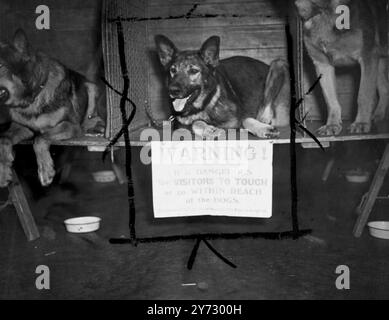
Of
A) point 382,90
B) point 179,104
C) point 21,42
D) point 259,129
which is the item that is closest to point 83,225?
point 179,104

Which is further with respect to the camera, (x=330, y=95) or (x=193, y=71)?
(x=330, y=95)

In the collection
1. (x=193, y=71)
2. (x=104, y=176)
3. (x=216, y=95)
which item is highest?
(x=193, y=71)

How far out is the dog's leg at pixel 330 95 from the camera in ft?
7.32

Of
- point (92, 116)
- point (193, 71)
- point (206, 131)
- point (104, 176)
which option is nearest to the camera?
point (206, 131)

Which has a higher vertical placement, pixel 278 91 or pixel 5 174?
pixel 278 91

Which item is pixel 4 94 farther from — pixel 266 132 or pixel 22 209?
pixel 266 132

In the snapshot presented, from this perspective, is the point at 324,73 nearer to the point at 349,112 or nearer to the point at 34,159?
the point at 349,112

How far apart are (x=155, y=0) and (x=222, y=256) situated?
1369mm

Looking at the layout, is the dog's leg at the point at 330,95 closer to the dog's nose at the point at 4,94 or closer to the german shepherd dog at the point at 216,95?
the german shepherd dog at the point at 216,95

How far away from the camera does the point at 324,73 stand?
88.6 inches

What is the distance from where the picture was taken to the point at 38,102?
8.02ft

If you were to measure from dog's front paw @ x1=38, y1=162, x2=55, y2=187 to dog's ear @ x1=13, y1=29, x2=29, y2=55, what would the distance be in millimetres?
636

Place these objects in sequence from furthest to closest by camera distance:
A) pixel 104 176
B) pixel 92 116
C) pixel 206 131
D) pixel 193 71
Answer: pixel 104 176
pixel 92 116
pixel 193 71
pixel 206 131

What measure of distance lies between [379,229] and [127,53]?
1.71m
